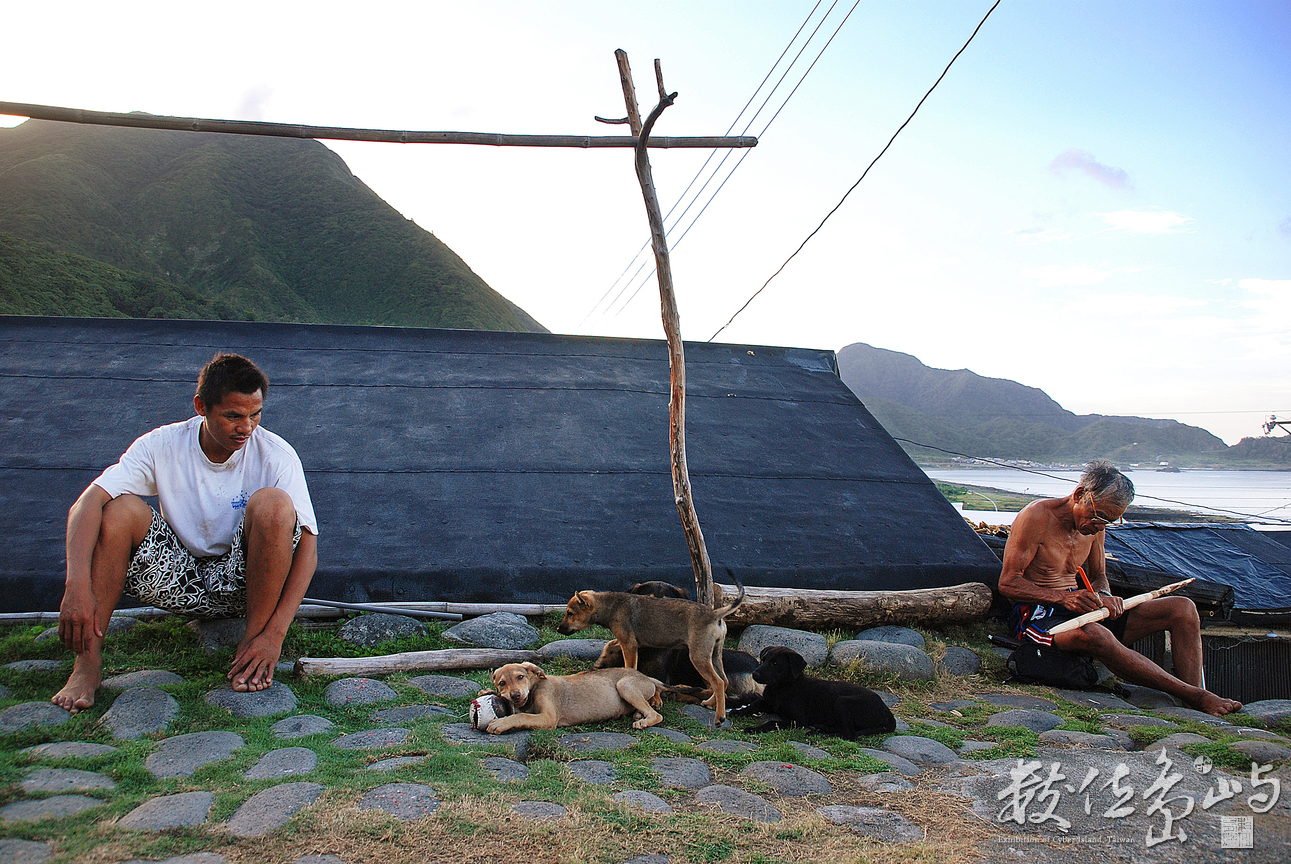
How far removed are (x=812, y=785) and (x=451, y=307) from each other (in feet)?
171

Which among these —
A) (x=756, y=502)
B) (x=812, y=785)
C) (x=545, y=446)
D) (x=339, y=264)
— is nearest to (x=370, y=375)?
(x=545, y=446)

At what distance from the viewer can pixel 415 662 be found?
4.35 m

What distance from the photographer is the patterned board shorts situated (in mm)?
3527

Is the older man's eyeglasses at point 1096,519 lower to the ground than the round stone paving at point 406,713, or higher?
higher

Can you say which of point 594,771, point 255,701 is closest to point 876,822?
point 594,771

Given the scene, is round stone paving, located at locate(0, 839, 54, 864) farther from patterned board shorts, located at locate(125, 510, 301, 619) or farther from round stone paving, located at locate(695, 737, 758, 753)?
round stone paving, located at locate(695, 737, 758, 753)

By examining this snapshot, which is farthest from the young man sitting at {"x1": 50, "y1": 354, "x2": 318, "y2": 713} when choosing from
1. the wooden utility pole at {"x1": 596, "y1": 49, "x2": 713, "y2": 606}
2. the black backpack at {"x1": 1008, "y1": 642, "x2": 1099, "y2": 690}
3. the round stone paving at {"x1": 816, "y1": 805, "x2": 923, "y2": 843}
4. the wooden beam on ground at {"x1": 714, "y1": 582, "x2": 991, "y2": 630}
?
A: the black backpack at {"x1": 1008, "y1": 642, "x2": 1099, "y2": 690}

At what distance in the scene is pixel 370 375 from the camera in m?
7.70

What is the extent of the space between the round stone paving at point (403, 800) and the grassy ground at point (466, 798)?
0.04m

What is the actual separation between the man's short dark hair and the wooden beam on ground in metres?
3.28

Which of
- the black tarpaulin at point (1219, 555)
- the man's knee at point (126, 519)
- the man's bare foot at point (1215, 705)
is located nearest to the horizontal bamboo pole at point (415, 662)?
the man's knee at point (126, 519)

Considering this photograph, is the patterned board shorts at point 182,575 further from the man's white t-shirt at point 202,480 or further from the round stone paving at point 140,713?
the round stone paving at point 140,713

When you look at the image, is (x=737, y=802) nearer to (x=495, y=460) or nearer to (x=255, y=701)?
(x=255, y=701)

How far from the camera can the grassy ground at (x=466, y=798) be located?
88.4 inches
